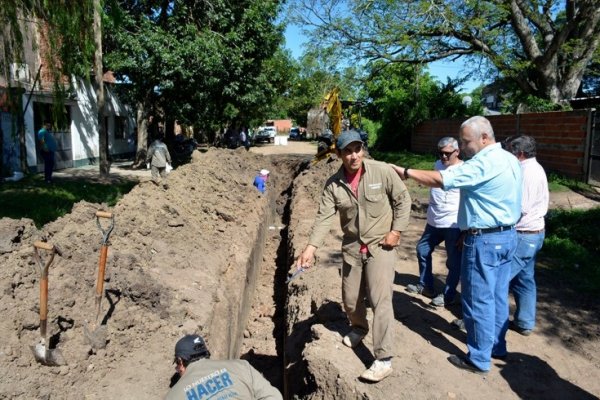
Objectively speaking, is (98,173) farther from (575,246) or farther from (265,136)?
(265,136)

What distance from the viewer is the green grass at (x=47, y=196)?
9914 millimetres

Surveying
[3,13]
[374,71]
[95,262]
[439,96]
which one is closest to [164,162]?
[3,13]

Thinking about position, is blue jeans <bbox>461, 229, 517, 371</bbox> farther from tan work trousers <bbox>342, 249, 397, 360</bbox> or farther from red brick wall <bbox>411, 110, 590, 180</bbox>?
red brick wall <bbox>411, 110, 590, 180</bbox>

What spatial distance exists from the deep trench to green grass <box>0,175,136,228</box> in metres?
4.03

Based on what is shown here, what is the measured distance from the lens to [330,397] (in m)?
3.81

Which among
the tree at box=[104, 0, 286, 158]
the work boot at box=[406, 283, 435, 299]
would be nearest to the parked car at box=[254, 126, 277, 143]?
the tree at box=[104, 0, 286, 158]

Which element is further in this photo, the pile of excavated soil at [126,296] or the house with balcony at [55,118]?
the house with balcony at [55,118]

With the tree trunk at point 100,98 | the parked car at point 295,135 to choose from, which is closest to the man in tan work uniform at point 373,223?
the tree trunk at point 100,98

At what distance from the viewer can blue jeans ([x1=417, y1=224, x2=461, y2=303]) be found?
510 centimetres

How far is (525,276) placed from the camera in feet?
14.9

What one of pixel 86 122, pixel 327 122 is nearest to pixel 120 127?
pixel 86 122

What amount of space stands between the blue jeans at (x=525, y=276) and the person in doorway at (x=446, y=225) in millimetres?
629

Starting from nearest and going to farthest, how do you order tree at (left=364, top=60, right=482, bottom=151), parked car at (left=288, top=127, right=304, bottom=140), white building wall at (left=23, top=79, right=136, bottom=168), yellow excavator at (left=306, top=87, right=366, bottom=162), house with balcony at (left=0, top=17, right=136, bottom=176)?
house with balcony at (left=0, top=17, right=136, bottom=176)
yellow excavator at (left=306, top=87, right=366, bottom=162)
white building wall at (left=23, top=79, right=136, bottom=168)
tree at (left=364, top=60, right=482, bottom=151)
parked car at (left=288, top=127, right=304, bottom=140)

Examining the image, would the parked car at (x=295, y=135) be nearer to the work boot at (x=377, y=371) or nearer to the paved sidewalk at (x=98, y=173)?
the paved sidewalk at (x=98, y=173)
